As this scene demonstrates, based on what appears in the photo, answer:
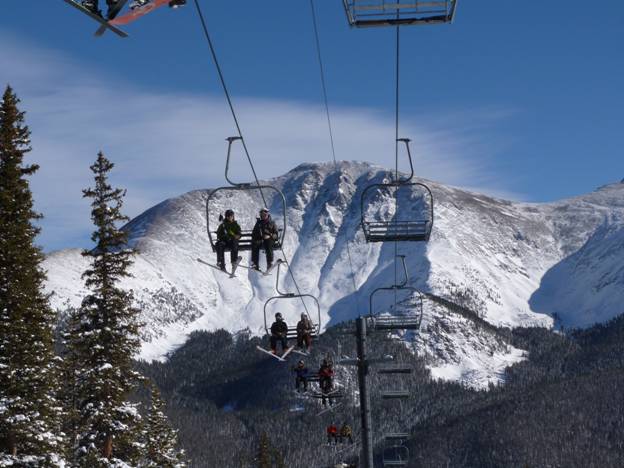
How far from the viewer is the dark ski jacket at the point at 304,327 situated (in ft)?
108

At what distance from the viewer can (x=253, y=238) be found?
85.7ft

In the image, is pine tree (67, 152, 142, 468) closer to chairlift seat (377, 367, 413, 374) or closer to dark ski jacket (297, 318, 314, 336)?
dark ski jacket (297, 318, 314, 336)

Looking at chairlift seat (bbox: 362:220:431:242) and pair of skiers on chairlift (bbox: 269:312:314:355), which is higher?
chairlift seat (bbox: 362:220:431:242)

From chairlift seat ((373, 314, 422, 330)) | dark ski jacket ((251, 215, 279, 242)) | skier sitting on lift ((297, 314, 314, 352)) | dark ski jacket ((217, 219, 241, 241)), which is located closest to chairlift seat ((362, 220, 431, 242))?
dark ski jacket ((251, 215, 279, 242))

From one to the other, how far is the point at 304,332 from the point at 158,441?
45.6 feet

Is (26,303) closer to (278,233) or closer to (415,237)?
(278,233)

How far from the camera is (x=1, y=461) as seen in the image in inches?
1021

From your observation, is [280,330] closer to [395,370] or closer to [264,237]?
[395,370]

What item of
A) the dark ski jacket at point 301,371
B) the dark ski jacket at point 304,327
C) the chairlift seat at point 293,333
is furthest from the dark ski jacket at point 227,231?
the dark ski jacket at point 301,371

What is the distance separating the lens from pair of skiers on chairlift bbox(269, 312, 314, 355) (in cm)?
3231

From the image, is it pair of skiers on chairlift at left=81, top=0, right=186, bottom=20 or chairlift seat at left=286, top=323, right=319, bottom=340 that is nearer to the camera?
pair of skiers on chairlift at left=81, top=0, right=186, bottom=20

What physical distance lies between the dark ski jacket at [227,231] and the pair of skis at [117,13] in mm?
12586

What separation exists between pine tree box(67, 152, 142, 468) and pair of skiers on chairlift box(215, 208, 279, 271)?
767cm

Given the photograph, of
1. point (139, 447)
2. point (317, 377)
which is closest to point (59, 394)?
point (139, 447)
